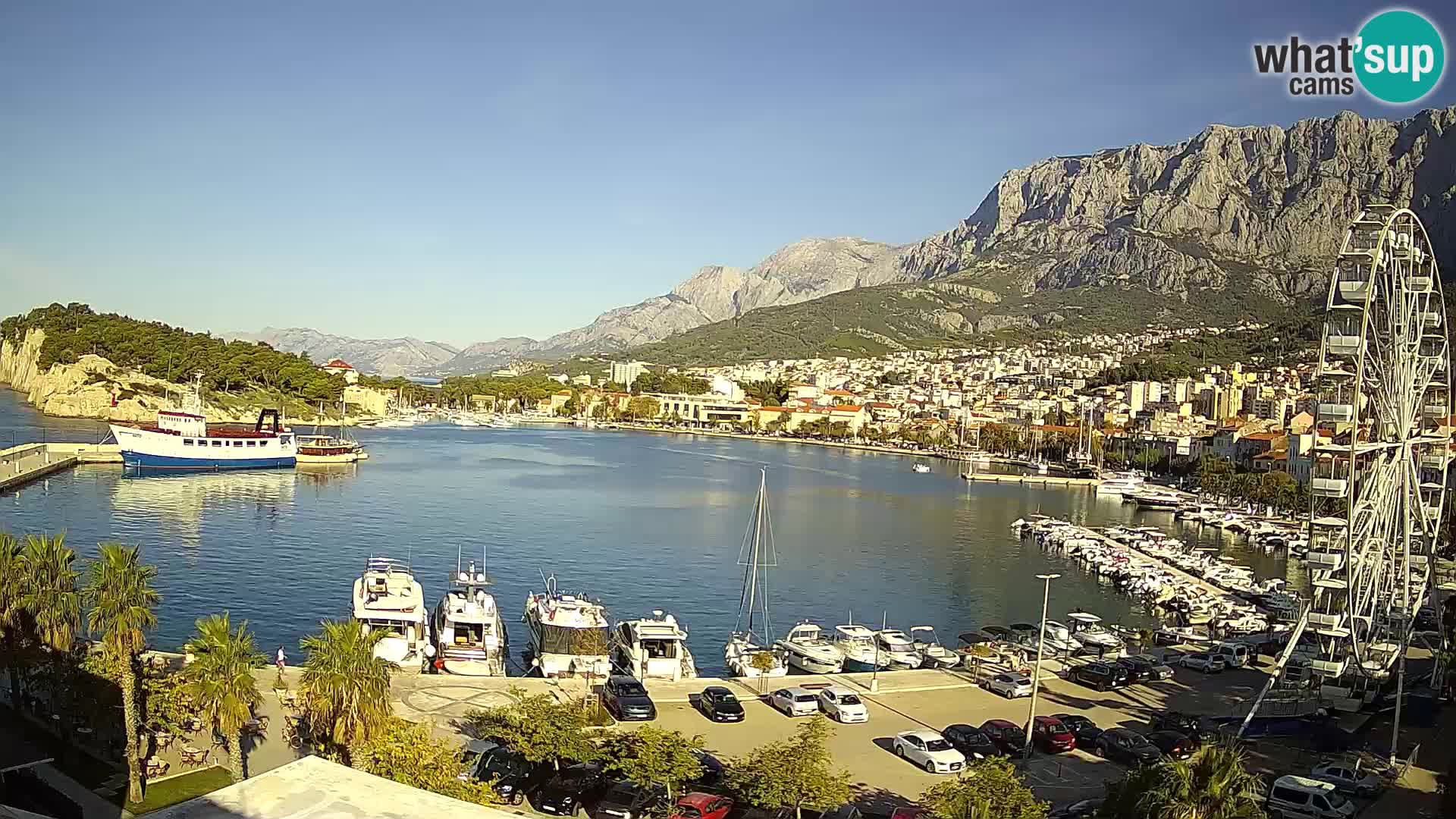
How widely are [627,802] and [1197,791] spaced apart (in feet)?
19.3

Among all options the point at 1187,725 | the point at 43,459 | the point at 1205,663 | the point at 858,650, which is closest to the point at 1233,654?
the point at 1205,663

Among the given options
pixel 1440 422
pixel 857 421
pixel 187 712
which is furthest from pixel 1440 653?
pixel 857 421

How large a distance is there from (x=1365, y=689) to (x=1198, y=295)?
166565 millimetres

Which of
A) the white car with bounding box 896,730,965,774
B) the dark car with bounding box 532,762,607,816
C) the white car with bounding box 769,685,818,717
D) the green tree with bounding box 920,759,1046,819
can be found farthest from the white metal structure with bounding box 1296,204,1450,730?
the dark car with bounding box 532,762,607,816

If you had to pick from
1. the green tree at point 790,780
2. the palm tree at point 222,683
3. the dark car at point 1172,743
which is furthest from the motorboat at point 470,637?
the dark car at point 1172,743

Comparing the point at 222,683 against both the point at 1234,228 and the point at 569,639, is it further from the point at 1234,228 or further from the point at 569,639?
the point at 1234,228

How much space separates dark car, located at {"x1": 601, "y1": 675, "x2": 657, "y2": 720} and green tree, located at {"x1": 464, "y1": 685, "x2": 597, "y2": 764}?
1.63 metres

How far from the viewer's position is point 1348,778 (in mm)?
13828

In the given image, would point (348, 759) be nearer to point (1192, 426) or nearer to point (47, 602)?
point (47, 602)

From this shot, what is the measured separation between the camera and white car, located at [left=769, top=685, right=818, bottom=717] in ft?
53.4

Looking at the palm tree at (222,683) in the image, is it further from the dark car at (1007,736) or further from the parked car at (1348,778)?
the parked car at (1348,778)

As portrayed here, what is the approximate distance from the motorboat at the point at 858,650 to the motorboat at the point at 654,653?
14.2 ft

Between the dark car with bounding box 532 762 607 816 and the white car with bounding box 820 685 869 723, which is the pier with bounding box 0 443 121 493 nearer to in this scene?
the white car with bounding box 820 685 869 723

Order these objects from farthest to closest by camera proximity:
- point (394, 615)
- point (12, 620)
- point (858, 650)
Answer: point (858, 650), point (394, 615), point (12, 620)
